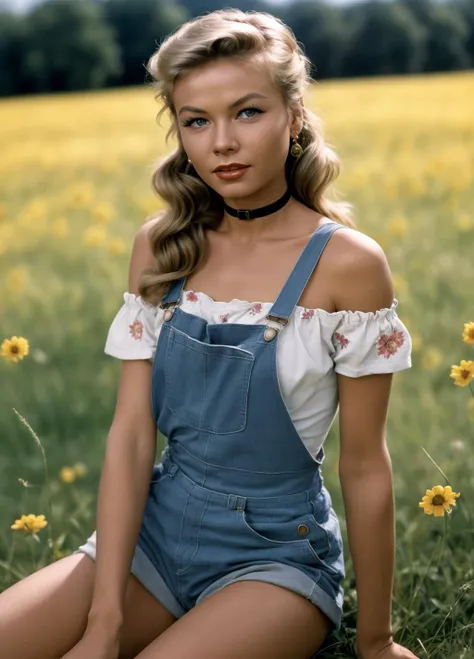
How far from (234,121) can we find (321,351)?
A: 1.39ft

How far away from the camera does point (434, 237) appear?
493 cm

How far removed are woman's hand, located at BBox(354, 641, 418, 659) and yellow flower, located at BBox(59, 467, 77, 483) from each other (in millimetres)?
1205

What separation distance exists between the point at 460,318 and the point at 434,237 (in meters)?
1.09

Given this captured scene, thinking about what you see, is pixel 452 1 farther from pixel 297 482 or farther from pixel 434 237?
pixel 297 482

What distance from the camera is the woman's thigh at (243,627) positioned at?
5.25ft

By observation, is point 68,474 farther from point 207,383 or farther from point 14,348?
point 207,383

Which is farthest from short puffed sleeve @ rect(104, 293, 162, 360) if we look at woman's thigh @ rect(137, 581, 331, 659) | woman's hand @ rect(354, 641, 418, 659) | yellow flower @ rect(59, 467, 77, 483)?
yellow flower @ rect(59, 467, 77, 483)

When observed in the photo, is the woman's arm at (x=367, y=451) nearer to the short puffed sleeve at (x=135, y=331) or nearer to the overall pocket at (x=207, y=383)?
the overall pocket at (x=207, y=383)

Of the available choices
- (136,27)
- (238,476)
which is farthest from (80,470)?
(136,27)

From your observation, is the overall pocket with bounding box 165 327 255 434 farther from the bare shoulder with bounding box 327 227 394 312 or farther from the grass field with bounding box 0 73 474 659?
the grass field with bounding box 0 73 474 659

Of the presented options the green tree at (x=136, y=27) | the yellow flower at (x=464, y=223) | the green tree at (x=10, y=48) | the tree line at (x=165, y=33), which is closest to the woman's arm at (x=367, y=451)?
the tree line at (x=165, y=33)

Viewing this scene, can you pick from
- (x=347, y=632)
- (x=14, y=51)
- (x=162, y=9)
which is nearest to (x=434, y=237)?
(x=162, y=9)

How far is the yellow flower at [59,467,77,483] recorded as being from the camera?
2.79 metres

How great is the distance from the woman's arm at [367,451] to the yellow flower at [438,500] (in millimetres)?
85
